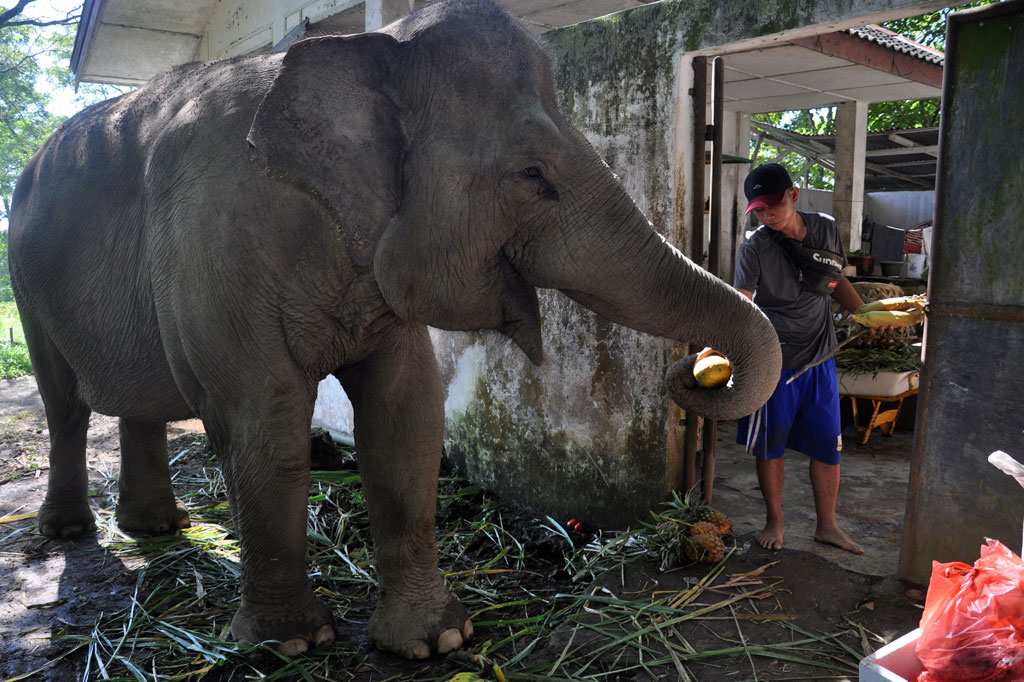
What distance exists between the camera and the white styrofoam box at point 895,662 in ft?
5.93

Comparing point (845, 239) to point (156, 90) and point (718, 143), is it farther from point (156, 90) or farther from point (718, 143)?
point (156, 90)

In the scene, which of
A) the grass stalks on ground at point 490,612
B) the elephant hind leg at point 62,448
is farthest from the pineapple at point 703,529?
the elephant hind leg at point 62,448

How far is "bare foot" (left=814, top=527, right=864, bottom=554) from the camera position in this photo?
A: 3.87 meters

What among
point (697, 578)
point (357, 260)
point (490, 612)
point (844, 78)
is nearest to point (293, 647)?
point (490, 612)

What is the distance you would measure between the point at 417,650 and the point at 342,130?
1.90 metres

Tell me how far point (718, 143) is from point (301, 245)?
2221 mm

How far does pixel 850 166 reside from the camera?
1096cm

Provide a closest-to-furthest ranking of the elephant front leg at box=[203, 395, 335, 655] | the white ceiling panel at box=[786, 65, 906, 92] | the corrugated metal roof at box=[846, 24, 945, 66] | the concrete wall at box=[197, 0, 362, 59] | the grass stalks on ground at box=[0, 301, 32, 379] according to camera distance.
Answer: the elephant front leg at box=[203, 395, 335, 655] < the concrete wall at box=[197, 0, 362, 59] < the corrugated metal roof at box=[846, 24, 945, 66] < the white ceiling panel at box=[786, 65, 906, 92] < the grass stalks on ground at box=[0, 301, 32, 379]

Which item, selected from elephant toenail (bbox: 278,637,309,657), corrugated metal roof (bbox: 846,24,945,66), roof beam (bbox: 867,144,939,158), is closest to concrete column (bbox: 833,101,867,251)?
corrugated metal roof (bbox: 846,24,945,66)

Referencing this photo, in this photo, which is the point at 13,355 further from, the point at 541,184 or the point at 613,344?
the point at 541,184

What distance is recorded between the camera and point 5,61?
62.6 feet

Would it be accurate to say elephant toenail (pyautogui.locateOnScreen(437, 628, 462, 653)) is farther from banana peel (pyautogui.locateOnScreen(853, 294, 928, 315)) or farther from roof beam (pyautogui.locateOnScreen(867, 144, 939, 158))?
roof beam (pyautogui.locateOnScreen(867, 144, 939, 158))

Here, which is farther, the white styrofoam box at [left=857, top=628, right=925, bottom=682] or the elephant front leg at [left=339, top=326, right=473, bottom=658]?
the elephant front leg at [left=339, top=326, right=473, bottom=658]

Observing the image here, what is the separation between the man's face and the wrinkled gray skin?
1352mm
